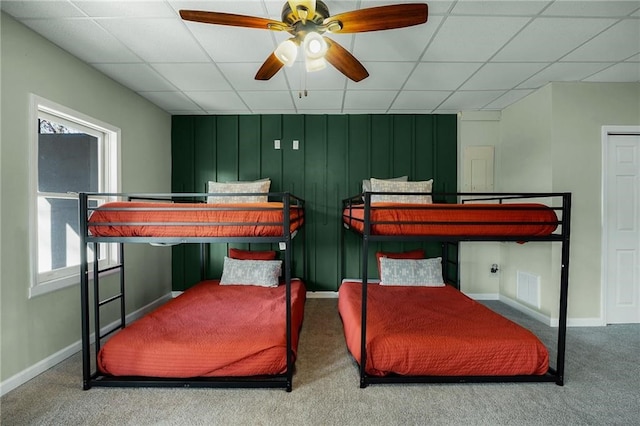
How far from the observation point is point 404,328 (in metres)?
2.11

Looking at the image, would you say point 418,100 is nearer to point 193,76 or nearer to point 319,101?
point 319,101

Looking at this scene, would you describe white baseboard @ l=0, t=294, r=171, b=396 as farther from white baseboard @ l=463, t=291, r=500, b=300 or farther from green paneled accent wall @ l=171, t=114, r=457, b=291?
white baseboard @ l=463, t=291, r=500, b=300

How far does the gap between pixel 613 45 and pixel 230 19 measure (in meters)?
2.91

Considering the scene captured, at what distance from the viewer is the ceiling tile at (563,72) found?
8.37 feet

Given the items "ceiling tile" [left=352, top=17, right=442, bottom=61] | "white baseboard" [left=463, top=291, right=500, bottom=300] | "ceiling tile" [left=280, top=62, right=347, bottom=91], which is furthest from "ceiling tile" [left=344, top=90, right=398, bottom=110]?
"white baseboard" [left=463, top=291, right=500, bottom=300]

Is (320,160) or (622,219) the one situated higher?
(320,160)

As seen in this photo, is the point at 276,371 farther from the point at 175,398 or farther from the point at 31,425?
the point at 31,425

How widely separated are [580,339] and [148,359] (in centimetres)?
368

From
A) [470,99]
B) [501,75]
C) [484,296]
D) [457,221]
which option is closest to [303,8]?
[457,221]

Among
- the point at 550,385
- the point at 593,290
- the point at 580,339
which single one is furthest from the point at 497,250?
the point at 550,385

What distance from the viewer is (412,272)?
325 cm

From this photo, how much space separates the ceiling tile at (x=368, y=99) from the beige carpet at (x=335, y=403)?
2.68m

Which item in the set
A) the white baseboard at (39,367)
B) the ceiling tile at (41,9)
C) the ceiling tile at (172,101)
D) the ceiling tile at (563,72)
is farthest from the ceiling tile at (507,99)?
the white baseboard at (39,367)

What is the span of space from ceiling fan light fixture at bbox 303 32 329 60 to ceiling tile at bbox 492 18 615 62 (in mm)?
1567
